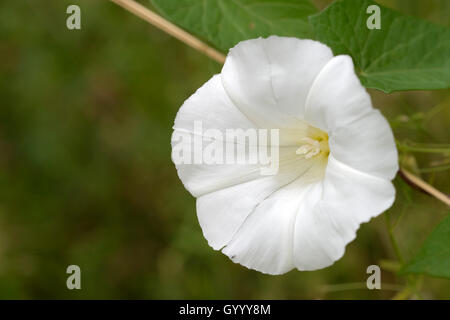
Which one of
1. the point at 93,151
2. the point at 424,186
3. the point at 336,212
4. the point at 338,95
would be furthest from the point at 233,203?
the point at 93,151

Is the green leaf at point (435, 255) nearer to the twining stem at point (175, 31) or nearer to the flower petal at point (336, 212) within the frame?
the flower petal at point (336, 212)

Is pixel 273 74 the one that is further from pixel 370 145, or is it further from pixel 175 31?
pixel 175 31

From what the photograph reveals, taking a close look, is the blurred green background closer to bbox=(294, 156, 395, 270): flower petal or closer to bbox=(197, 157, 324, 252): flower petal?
bbox=(197, 157, 324, 252): flower petal


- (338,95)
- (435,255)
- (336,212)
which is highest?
(338,95)

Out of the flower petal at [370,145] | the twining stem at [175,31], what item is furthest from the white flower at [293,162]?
the twining stem at [175,31]

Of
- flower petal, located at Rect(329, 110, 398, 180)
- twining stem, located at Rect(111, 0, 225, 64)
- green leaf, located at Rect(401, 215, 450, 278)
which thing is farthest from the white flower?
twining stem, located at Rect(111, 0, 225, 64)
